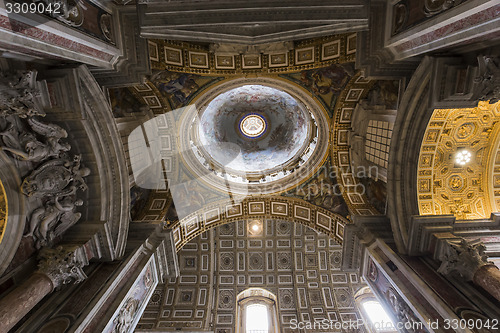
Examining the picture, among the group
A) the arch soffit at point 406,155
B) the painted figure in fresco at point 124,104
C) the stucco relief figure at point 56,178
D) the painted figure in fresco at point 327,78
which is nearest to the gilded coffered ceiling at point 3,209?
the stucco relief figure at point 56,178

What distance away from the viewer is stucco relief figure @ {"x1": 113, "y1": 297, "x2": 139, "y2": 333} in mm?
7125

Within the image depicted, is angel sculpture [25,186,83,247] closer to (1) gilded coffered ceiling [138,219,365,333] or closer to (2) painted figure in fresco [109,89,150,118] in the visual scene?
(2) painted figure in fresco [109,89,150,118]

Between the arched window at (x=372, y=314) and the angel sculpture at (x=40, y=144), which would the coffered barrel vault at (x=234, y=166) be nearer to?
the angel sculpture at (x=40, y=144)

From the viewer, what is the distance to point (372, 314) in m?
16.1

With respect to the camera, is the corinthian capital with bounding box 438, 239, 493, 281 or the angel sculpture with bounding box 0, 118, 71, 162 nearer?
the angel sculpture with bounding box 0, 118, 71, 162

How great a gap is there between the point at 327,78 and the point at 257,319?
1493 cm

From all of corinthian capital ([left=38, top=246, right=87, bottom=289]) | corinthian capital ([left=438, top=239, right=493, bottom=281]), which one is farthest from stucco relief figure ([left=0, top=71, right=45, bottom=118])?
corinthian capital ([left=438, top=239, right=493, bottom=281])

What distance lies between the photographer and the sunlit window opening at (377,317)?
14930 millimetres

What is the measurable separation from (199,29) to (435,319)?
9.60 m

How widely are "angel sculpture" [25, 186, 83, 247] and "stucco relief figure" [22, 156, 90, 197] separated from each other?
0.24m

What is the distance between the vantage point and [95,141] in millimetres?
7555

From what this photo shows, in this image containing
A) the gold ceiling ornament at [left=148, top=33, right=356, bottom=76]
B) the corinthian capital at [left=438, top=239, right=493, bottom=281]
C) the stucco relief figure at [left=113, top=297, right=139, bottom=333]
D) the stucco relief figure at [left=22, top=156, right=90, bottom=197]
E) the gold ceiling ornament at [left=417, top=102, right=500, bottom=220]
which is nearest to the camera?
the stucco relief figure at [left=22, top=156, right=90, bottom=197]

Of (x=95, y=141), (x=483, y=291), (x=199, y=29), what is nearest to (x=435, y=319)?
(x=483, y=291)

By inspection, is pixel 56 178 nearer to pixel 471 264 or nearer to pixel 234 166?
pixel 234 166
